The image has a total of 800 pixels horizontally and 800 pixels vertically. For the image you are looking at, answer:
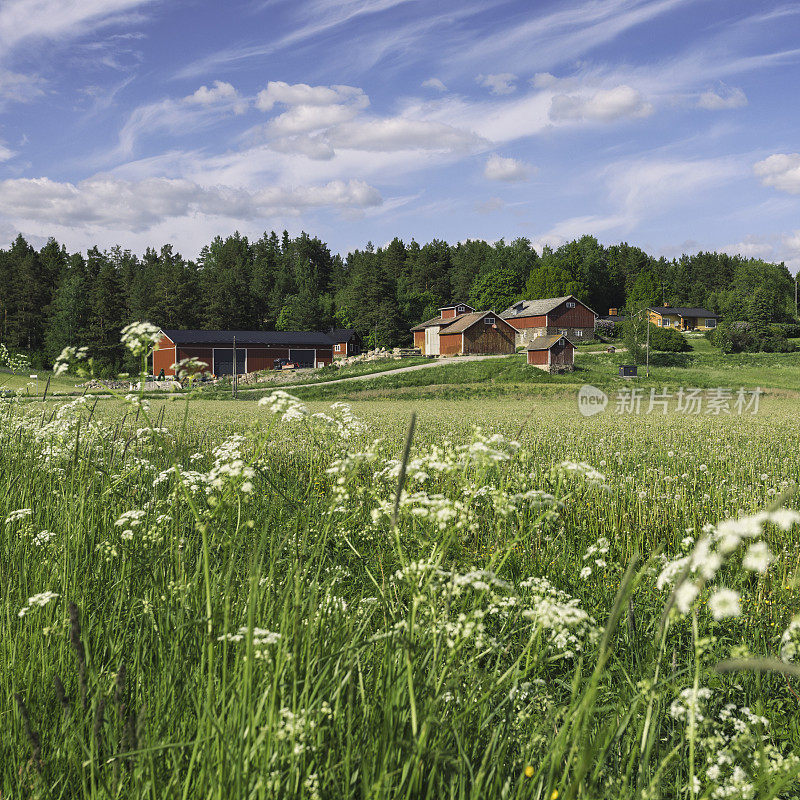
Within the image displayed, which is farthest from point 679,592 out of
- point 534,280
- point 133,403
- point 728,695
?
point 534,280

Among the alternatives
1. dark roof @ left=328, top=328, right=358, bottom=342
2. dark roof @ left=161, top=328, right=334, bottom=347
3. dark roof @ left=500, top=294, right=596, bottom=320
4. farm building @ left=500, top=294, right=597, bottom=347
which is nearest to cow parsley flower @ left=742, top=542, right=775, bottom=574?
dark roof @ left=161, top=328, right=334, bottom=347

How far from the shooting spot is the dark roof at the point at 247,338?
2795 inches

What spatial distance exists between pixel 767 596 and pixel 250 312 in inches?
3865

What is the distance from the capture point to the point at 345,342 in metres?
95.1

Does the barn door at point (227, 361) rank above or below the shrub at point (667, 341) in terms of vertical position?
below

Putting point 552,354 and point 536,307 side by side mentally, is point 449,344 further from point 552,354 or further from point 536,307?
point 552,354

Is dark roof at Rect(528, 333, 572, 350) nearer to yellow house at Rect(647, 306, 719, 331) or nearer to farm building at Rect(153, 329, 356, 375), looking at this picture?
farm building at Rect(153, 329, 356, 375)

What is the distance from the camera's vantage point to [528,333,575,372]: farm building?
50750 mm

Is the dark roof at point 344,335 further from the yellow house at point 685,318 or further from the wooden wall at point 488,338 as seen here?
the yellow house at point 685,318

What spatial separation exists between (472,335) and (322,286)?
7052cm

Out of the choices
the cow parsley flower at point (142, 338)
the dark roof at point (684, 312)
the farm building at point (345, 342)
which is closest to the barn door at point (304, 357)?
the farm building at point (345, 342)

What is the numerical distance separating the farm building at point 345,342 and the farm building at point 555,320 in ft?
84.7

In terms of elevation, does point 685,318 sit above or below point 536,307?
above

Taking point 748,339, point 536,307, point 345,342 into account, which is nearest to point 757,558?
point 748,339
